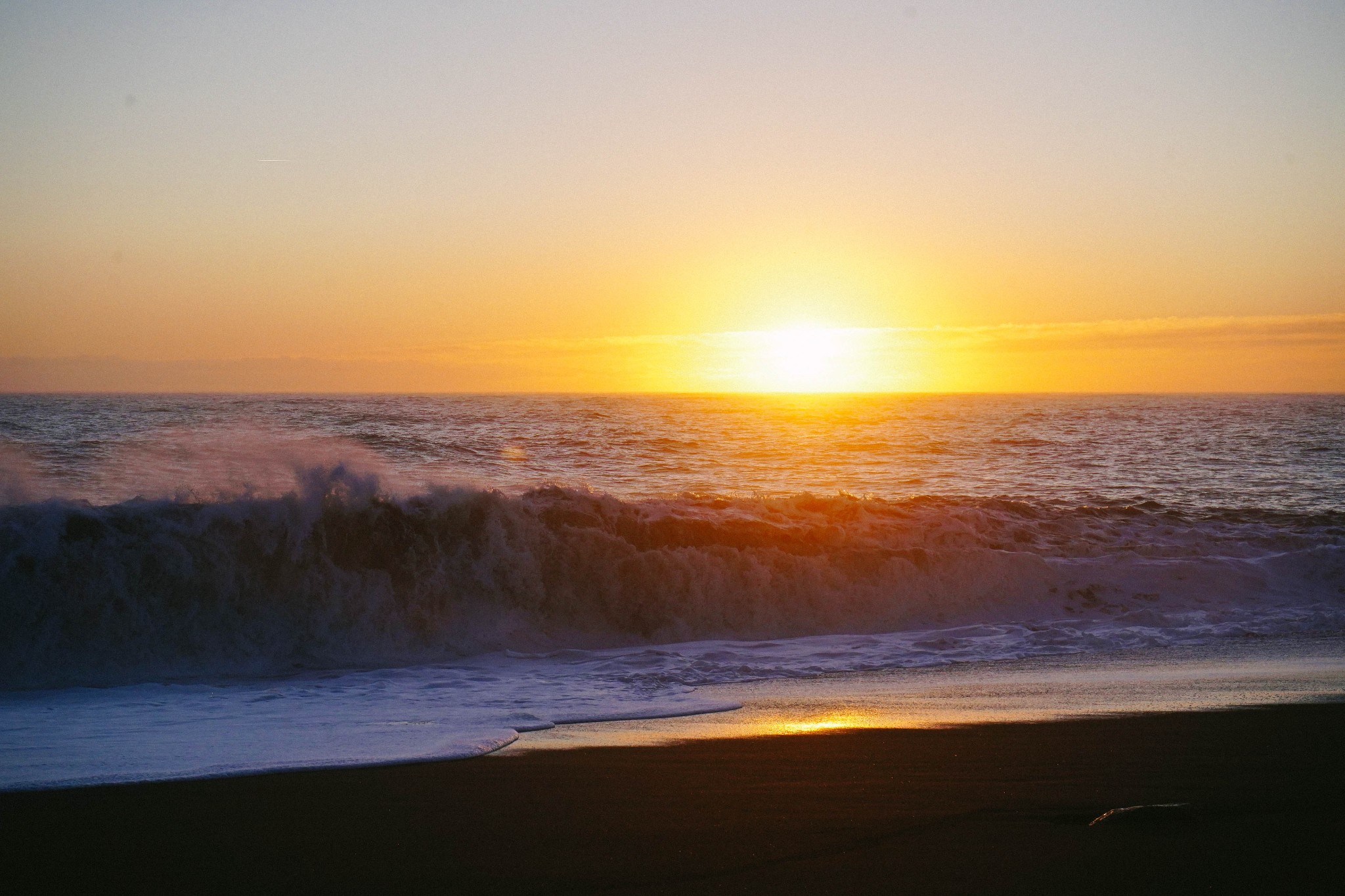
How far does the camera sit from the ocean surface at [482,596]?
6.90m

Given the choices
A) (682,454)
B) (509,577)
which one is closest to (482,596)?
(509,577)

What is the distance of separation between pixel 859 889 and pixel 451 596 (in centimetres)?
778

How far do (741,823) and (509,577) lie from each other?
7.13 meters

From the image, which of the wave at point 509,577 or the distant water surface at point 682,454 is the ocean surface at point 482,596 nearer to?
the wave at point 509,577

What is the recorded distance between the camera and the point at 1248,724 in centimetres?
605

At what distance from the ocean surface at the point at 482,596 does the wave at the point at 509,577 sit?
30 mm

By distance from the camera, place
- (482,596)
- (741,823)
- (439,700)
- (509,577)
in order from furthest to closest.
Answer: (509,577), (482,596), (439,700), (741,823)

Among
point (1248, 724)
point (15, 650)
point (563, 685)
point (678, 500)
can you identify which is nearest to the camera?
point (1248, 724)

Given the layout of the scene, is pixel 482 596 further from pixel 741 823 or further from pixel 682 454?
pixel 682 454

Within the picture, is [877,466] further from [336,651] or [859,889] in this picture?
[859,889]

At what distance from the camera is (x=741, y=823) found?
4.29 metres

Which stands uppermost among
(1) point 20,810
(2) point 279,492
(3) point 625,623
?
(2) point 279,492

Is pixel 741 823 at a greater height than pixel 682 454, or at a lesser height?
lesser

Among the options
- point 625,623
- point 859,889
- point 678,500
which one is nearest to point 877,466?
point 678,500
